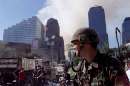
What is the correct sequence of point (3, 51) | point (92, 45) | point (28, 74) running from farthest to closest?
point (3, 51) → point (28, 74) → point (92, 45)

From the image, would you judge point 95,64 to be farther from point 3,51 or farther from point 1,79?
point 3,51

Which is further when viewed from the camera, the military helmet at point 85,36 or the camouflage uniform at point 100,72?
the military helmet at point 85,36

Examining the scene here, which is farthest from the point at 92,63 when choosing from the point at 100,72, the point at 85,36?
the point at 85,36

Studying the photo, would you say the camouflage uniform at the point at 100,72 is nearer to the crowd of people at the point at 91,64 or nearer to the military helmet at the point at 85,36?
the crowd of people at the point at 91,64

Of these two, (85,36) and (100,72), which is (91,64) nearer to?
(100,72)

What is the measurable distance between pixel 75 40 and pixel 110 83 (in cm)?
58

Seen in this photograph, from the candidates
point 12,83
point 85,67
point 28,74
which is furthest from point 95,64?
point 28,74

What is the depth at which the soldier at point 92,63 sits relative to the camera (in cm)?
389

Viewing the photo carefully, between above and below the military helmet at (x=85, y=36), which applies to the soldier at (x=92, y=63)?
below

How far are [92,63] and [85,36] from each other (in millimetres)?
292

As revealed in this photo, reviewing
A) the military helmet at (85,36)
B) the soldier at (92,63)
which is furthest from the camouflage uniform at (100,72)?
the military helmet at (85,36)

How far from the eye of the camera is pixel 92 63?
404cm

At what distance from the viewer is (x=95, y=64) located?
401 centimetres

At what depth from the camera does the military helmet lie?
398 centimetres
